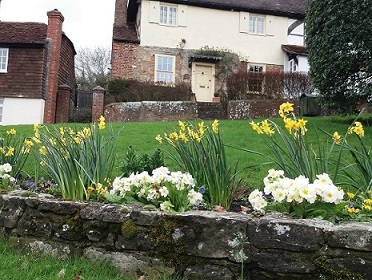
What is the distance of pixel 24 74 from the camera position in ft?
72.7

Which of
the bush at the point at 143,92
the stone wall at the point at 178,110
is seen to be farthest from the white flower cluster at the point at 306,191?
the bush at the point at 143,92

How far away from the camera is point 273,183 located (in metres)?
3.26

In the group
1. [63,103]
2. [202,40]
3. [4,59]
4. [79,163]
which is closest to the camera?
[79,163]

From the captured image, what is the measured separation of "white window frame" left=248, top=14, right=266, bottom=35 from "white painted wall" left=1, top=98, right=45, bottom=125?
13.9 metres

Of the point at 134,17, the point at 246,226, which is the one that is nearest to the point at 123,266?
the point at 246,226

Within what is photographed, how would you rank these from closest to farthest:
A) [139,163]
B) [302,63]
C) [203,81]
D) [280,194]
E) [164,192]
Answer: [280,194]
[164,192]
[139,163]
[302,63]
[203,81]

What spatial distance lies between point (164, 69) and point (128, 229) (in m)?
22.5

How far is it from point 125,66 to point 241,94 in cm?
759

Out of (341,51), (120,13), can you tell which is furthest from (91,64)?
(341,51)

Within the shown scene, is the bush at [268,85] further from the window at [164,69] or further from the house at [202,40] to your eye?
the window at [164,69]

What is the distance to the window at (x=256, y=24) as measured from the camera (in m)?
26.5

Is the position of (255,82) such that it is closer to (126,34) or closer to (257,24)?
(257,24)

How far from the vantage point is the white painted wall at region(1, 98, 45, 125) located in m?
21.6

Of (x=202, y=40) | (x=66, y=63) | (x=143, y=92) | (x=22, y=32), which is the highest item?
(x=202, y=40)
